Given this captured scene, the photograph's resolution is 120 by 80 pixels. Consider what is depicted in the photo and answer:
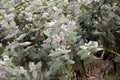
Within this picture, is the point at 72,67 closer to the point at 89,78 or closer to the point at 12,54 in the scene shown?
the point at 89,78

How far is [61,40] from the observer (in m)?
1.50

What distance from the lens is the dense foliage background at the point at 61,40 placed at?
148 centimetres

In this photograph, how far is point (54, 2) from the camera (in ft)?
6.47

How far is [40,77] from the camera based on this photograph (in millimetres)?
1541

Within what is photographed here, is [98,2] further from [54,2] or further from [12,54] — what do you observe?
[12,54]

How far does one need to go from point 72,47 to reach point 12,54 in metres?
0.29

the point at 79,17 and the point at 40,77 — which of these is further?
the point at 79,17

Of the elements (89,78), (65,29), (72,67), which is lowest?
(89,78)

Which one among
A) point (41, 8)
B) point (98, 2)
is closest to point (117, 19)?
point (98, 2)

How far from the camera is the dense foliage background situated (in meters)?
1.48

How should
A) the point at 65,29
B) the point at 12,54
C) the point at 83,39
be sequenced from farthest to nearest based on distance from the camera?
the point at 83,39 < the point at 12,54 < the point at 65,29

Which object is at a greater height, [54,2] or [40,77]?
[54,2]

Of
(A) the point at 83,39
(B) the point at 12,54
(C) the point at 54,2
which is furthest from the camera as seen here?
(C) the point at 54,2

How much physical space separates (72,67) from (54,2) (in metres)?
0.47
